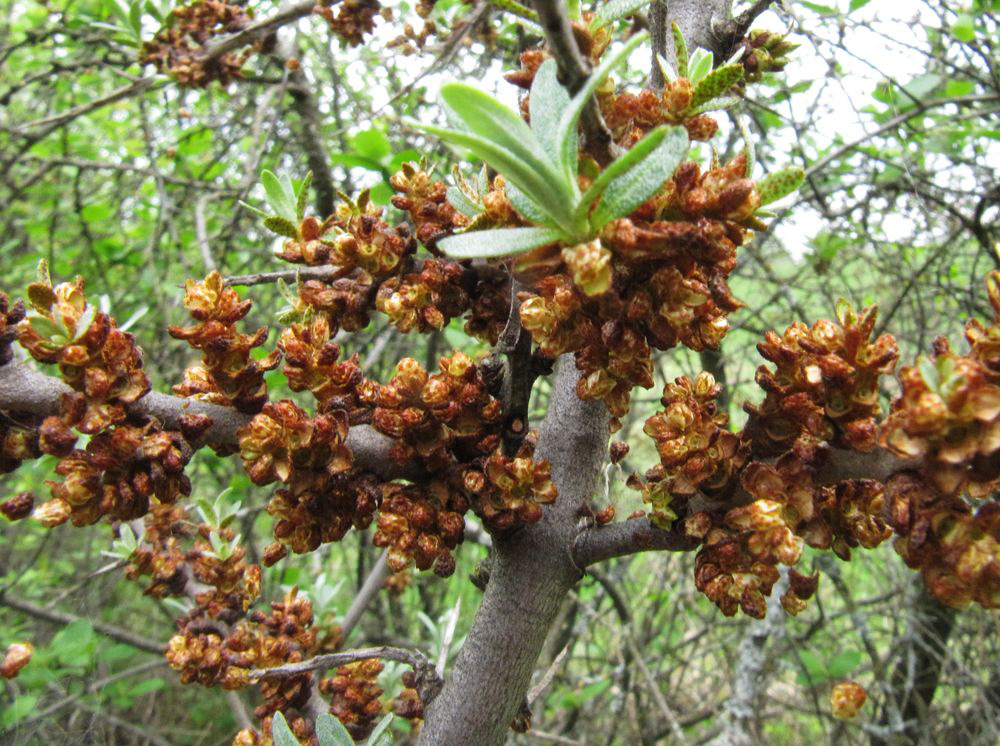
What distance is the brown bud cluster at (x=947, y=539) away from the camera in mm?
796

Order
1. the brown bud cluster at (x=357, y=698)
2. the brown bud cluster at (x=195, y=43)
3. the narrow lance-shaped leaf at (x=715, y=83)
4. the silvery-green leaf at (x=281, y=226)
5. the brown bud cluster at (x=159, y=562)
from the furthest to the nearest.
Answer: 1. the brown bud cluster at (x=195, y=43)
2. the brown bud cluster at (x=159, y=562)
3. the brown bud cluster at (x=357, y=698)
4. the silvery-green leaf at (x=281, y=226)
5. the narrow lance-shaped leaf at (x=715, y=83)

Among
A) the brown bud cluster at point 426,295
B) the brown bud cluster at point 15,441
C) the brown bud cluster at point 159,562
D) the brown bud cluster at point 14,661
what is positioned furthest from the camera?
the brown bud cluster at point 14,661

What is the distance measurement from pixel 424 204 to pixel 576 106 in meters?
0.54

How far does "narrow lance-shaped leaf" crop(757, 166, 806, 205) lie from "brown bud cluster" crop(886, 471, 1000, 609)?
14.6 inches

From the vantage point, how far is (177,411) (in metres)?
1.04

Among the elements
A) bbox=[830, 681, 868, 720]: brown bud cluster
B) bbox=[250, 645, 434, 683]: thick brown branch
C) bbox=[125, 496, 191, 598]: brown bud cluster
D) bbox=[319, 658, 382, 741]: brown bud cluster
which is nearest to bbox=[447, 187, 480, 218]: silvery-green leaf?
bbox=[250, 645, 434, 683]: thick brown branch

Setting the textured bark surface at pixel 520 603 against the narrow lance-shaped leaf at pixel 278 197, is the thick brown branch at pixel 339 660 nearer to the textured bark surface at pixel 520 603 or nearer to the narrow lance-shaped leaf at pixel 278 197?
the textured bark surface at pixel 520 603

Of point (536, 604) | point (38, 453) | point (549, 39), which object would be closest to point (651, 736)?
point (536, 604)

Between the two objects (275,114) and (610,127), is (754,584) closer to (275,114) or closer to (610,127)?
(610,127)

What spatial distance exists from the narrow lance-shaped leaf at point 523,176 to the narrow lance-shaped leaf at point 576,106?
0.08 feet

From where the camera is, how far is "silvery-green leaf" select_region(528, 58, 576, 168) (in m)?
0.85

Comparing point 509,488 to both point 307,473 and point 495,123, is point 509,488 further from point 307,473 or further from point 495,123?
point 495,123

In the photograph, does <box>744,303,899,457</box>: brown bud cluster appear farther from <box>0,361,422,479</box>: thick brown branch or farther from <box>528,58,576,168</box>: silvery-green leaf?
<box>0,361,422,479</box>: thick brown branch

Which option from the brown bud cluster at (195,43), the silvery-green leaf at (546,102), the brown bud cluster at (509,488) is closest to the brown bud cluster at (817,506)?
the brown bud cluster at (509,488)
